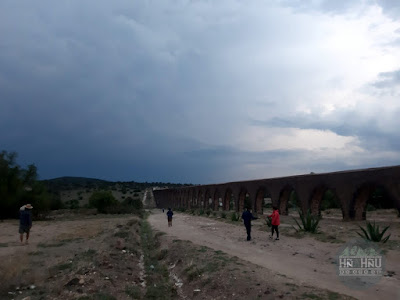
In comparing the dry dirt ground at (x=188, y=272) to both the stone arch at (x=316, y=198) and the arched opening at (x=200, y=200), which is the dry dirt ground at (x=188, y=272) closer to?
the stone arch at (x=316, y=198)

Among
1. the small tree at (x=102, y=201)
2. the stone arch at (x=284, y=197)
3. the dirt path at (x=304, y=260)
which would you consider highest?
the stone arch at (x=284, y=197)

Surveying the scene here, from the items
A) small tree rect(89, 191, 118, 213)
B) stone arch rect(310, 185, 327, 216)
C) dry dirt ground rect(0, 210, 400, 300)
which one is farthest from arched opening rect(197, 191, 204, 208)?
dry dirt ground rect(0, 210, 400, 300)

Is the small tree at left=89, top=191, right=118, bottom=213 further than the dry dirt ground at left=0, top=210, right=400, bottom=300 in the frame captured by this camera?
Yes

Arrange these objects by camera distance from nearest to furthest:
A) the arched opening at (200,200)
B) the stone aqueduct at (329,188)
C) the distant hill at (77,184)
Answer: the stone aqueduct at (329,188)
the arched opening at (200,200)
the distant hill at (77,184)

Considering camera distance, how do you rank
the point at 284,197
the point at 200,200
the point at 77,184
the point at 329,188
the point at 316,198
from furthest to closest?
the point at 77,184
the point at 200,200
the point at 284,197
the point at 316,198
the point at 329,188

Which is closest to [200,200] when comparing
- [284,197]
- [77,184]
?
[284,197]

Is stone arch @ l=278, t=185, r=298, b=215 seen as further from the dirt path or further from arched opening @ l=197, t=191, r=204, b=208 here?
arched opening @ l=197, t=191, r=204, b=208

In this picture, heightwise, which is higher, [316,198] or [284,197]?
[316,198]

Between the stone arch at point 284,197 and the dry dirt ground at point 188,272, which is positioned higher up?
the stone arch at point 284,197

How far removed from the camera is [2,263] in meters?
8.05

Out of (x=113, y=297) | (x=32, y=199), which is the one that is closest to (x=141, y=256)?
(x=113, y=297)

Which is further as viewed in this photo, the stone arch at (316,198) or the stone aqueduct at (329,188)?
the stone arch at (316,198)

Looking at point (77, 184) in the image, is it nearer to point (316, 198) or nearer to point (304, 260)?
point (316, 198)

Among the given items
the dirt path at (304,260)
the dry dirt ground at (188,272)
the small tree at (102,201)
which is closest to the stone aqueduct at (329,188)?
the dry dirt ground at (188,272)
